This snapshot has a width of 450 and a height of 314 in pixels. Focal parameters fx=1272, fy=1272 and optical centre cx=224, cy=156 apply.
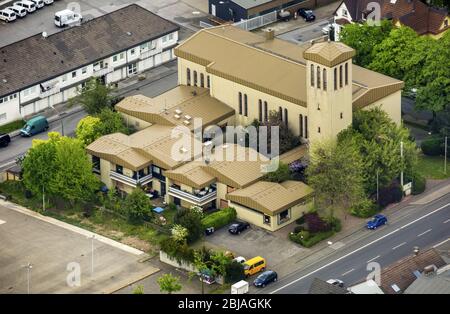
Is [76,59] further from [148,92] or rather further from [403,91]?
[403,91]

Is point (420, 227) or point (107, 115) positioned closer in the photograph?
point (420, 227)

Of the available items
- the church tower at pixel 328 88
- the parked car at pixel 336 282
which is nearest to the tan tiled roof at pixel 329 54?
the church tower at pixel 328 88

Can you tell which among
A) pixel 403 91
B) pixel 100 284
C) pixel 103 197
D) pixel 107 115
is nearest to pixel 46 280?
pixel 100 284

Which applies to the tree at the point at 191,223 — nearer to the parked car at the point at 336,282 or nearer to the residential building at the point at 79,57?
the parked car at the point at 336,282

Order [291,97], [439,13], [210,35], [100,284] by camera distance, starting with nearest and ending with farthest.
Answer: [100,284] → [291,97] → [210,35] → [439,13]

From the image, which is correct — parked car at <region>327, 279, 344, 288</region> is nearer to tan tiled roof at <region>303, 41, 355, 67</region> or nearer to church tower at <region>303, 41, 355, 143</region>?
church tower at <region>303, 41, 355, 143</region>

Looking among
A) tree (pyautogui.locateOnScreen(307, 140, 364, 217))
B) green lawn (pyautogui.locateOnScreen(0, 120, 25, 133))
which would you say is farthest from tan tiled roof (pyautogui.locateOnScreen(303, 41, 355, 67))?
green lawn (pyautogui.locateOnScreen(0, 120, 25, 133))

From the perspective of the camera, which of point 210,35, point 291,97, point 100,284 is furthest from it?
point 210,35
